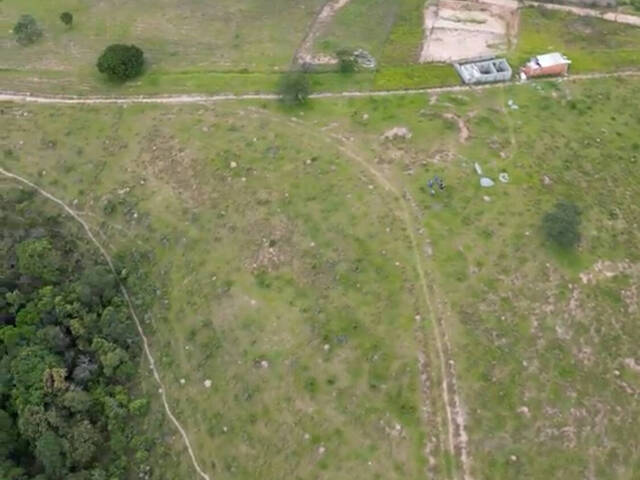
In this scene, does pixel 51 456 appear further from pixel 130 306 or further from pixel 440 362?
pixel 440 362

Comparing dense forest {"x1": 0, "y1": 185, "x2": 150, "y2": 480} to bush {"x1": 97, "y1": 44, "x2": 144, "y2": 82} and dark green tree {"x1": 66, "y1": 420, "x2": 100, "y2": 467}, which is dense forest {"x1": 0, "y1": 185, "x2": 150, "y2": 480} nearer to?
dark green tree {"x1": 66, "y1": 420, "x2": 100, "y2": 467}

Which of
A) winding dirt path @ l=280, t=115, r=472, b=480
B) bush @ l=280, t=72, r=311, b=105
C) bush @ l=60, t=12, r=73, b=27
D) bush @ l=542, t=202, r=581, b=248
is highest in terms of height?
bush @ l=60, t=12, r=73, b=27

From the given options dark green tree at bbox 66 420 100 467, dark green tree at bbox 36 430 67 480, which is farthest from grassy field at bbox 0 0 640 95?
dark green tree at bbox 36 430 67 480

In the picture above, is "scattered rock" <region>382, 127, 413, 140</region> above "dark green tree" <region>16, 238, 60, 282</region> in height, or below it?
above

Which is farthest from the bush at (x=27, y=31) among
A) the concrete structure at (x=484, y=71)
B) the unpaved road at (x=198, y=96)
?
the concrete structure at (x=484, y=71)

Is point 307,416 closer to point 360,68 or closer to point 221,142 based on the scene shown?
point 221,142

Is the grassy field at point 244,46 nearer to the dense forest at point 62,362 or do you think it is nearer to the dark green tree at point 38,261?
the dense forest at point 62,362

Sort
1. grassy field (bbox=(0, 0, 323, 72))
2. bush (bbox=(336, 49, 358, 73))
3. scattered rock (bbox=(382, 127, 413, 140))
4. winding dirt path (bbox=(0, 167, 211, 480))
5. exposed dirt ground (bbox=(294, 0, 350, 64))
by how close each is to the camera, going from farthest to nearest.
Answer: grassy field (bbox=(0, 0, 323, 72)) < exposed dirt ground (bbox=(294, 0, 350, 64)) < bush (bbox=(336, 49, 358, 73)) < scattered rock (bbox=(382, 127, 413, 140)) < winding dirt path (bbox=(0, 167, 211, 480))
